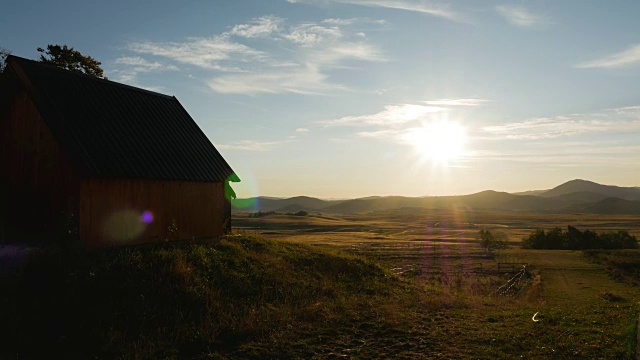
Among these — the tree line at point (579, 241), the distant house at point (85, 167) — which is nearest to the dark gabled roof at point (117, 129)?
the distant house at point (85, 167)

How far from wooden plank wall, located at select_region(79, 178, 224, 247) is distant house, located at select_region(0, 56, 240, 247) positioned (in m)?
0.04

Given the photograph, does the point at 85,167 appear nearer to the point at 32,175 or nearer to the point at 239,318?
the point at 32,175

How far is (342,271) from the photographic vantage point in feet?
79.8

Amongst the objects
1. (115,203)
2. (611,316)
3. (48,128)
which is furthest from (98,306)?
(611,316)

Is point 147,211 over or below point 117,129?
below

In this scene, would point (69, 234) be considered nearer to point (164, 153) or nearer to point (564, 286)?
point (164, 153)

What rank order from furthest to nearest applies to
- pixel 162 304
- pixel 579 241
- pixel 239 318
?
pixel 579 241 < pixel 162 304 < pixel 239 318

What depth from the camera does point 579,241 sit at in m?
75.9

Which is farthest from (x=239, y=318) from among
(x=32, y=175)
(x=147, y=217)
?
(x=32, y=175)

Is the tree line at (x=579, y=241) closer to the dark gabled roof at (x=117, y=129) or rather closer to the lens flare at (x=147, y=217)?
the dark gabled roof at (x=117, y=129)

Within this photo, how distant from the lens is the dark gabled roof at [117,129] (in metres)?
18.1

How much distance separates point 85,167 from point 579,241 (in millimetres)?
77881

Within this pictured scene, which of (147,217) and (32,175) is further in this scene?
(147,217)

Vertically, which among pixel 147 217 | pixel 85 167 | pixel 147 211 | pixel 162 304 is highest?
pixel 85 167
